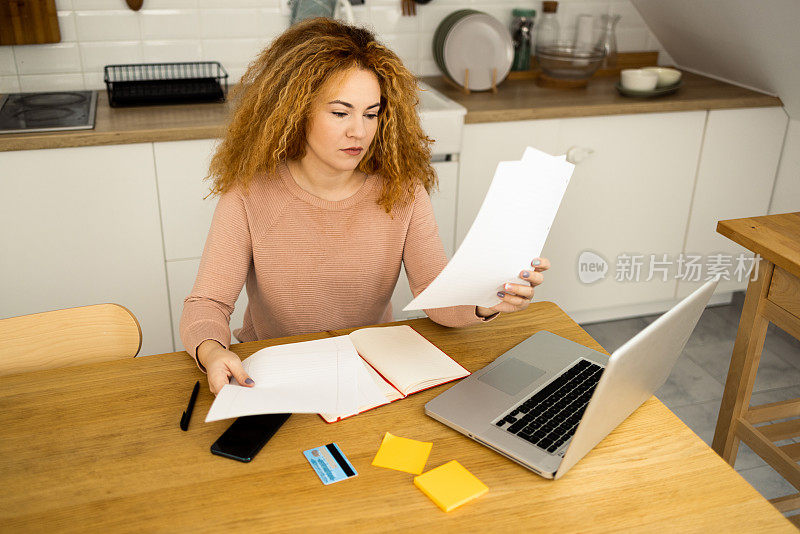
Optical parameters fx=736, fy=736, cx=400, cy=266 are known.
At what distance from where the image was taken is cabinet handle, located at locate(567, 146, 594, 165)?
2.68m

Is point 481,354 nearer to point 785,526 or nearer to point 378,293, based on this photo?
point 378,293

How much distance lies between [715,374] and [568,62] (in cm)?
131

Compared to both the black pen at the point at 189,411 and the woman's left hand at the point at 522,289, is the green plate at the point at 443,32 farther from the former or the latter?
the black pen at the point at 189,411

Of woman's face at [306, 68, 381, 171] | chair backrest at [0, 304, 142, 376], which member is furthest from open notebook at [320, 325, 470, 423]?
chair backrest at [0, 304, 142, 376]

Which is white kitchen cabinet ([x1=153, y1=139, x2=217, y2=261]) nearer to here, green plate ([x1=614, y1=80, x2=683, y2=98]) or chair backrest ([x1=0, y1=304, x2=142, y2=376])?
chair backrest ([x1=0, y1=304, x2=142, y2=376])

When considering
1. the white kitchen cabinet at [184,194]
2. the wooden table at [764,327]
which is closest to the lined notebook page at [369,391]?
the wooden table at [764,327]

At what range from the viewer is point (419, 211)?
63.3 inches

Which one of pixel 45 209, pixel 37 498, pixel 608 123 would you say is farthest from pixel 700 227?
pixel 37 498

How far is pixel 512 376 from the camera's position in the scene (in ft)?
4.13

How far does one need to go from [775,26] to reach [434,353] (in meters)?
1.99

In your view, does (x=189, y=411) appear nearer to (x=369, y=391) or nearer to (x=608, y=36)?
(x=369, y=391)

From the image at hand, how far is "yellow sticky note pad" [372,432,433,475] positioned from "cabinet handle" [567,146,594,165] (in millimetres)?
1808

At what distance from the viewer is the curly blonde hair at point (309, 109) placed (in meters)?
1.43

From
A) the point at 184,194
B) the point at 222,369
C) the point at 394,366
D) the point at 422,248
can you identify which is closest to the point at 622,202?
the point at 422,248
